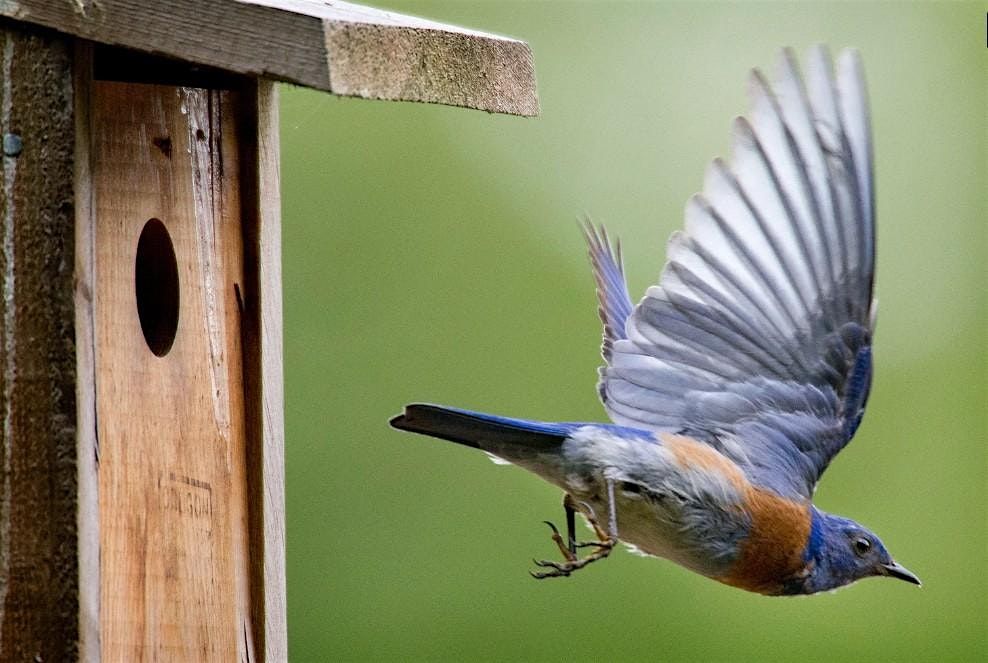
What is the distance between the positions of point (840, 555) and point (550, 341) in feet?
6.85

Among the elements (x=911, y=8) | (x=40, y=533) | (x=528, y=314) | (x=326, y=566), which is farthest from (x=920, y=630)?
(x=40, y=533)

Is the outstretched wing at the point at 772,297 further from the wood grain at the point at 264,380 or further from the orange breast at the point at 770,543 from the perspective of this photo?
the wood grain at the point at 264,380

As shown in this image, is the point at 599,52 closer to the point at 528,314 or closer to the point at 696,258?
the point at 528,314

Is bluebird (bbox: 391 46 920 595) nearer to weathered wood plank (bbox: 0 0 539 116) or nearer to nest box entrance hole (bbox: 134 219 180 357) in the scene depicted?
nest box entrance hole (bbox: 134 219 180 357)

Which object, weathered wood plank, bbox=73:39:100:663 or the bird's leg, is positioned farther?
the bird's leg

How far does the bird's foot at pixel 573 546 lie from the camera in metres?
3.28

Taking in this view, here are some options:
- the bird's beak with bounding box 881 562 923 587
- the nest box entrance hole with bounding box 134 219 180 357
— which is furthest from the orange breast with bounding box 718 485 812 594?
the nest box entrance hole with bounding box 134 219 180 357

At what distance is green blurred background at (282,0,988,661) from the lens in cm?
561

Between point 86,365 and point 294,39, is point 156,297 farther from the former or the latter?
point 294,39

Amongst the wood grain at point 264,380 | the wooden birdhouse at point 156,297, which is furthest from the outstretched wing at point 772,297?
the wood grain at point 264,380

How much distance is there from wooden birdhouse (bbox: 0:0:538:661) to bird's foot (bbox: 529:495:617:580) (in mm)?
736

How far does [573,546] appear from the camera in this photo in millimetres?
3416

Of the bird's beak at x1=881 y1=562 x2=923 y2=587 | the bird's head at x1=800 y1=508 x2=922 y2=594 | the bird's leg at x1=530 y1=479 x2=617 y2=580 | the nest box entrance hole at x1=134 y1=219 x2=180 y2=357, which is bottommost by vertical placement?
the bird's beak at x1=881 y1=562 x2=923 y2=587

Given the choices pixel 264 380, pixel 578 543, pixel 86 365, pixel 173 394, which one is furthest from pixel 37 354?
pixel 578 543
